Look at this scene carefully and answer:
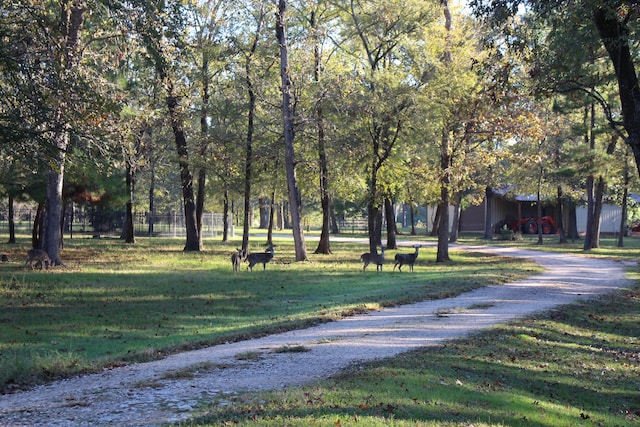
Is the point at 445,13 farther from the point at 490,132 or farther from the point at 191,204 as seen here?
the point at 191,204

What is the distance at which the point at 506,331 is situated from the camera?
11.9 m

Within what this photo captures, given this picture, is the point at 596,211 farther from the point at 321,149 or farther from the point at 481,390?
the point at 481,390

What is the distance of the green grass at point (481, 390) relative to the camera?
6285 millimetres

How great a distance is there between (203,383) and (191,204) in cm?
2738

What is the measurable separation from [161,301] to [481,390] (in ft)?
32.6

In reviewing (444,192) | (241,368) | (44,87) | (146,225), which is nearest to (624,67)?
(241,368)

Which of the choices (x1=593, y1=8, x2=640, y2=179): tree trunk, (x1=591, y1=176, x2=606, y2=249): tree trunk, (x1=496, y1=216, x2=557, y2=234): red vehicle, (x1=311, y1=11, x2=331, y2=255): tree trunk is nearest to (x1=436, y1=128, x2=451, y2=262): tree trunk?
(x1=311, y1=11, x2=331, y2=255): tree trunk

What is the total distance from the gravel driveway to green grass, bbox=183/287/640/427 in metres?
0.51

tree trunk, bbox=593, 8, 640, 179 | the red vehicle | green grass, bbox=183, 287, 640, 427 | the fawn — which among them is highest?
tree trunk, bbox=593, 8, 640, 179

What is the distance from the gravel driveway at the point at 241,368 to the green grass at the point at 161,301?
0.69 m

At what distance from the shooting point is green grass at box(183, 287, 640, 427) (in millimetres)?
6285

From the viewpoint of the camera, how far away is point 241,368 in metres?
8.59

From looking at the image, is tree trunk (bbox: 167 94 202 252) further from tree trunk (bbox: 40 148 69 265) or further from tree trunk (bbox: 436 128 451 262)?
tree trunk (bbox: 436 128 451 262)

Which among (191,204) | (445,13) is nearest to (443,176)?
(445,13)
